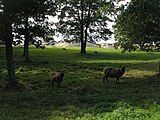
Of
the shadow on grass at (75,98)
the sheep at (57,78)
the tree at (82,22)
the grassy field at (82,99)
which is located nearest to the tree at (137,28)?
the grassy field at (82,99)

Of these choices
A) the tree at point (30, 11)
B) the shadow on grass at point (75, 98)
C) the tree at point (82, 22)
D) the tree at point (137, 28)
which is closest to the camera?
the shadow on grass at point (75, 98)

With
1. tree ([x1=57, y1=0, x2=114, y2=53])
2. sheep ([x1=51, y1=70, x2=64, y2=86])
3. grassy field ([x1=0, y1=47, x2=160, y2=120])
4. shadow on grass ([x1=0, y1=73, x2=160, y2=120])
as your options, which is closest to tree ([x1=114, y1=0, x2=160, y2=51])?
grassy field ([x1=0, y1=47, x2=160, y2=120])

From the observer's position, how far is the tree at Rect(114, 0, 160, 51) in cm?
3703

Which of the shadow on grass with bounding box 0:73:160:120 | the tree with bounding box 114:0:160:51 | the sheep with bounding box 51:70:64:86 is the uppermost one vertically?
the tree with bounding box 114:0:160:51

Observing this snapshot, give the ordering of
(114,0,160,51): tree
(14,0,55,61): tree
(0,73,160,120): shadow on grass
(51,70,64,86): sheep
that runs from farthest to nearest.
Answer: (114,0,160,51): tree < (51,70,64,86): sheep < (14,0,55,61): tree < (0,73,160,120): shadow on grass

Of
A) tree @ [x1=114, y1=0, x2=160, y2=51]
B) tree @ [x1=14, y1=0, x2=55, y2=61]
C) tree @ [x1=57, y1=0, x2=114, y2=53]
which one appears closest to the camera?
tree @ [x1=14, y1=0, x2=55, y2=61]

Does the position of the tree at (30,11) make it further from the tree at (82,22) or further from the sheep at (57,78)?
the tree at (82,22)

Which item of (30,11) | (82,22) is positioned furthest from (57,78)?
(82,22)

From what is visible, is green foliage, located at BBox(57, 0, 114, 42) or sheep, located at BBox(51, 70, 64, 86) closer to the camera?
sheep, located at BBox(51, 70, 64, 86)

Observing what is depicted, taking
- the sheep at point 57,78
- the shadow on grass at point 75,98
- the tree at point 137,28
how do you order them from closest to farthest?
the shadow on grass at point 75,98 → the sheep at point 57,78 → the tree at point 137,28

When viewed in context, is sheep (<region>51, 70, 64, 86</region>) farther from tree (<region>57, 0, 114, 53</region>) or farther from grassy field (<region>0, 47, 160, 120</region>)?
tree (<region>57, 0, 114, 53</region>)

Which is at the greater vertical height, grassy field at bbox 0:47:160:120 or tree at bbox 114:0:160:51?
tree at bbox 114:0:160:51

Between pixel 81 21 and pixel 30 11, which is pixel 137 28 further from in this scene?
pixel 81 21

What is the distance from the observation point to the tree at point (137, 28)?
1458 inches
